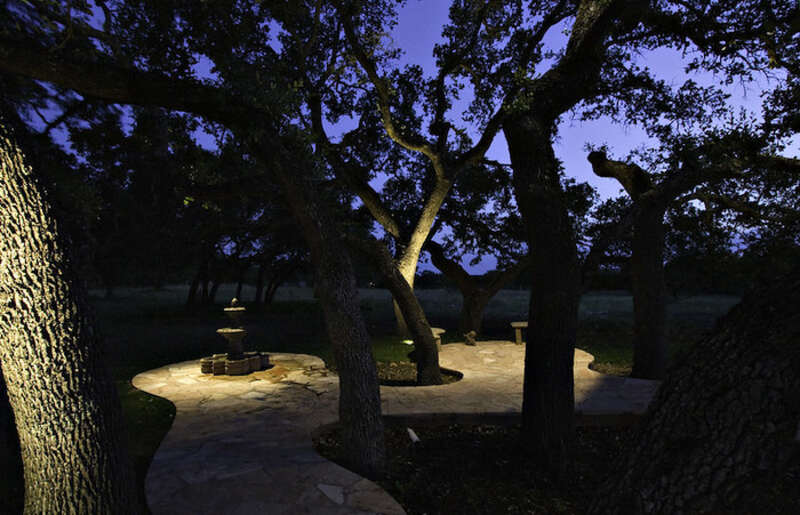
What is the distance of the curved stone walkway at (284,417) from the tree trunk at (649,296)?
81 centimetres

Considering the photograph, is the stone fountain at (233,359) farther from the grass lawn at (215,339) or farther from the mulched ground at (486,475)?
the mulched ground at (486,475)

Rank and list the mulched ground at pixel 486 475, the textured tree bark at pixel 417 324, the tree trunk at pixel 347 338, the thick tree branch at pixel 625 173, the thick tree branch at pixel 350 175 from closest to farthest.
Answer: the mulched ground at pixel 486 475 → the tree trunk at pixel 347 338 → the textured tree bark at pixel 417 324 → the thick tree branch at pixel 625 173 → the thick tree branch at pixel 350 175

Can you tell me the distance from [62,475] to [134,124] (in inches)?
187

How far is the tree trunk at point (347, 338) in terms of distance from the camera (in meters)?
4.50

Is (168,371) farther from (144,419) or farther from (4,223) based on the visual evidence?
(4,223)

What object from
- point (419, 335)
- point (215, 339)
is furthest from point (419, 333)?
point (215, 339)

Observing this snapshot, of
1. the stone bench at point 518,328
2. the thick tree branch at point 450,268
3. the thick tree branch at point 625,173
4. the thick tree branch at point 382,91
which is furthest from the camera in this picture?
the thick tree branch at point 450,268

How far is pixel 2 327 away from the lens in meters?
2.81

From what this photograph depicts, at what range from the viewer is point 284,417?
20.7 feet

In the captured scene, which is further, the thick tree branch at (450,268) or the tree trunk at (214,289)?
the tree trunk at (214,289)

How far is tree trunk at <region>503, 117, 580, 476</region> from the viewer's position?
Result: 4.93m

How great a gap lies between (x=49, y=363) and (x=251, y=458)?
8.62ft

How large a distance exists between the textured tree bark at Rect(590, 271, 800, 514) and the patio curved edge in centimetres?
258

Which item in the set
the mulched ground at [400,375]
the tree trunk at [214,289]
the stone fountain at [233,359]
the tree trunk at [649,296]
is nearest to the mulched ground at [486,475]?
the mulched ground at [400,375]
